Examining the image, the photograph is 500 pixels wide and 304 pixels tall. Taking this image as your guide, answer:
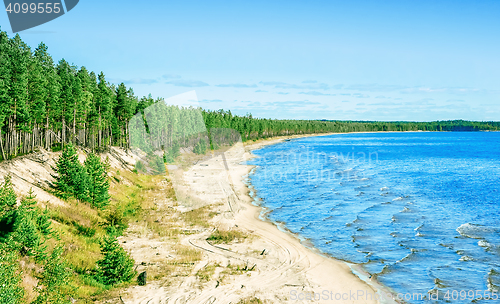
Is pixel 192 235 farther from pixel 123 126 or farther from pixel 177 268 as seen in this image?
pixel 123 126

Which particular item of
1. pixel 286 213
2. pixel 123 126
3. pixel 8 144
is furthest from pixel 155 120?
pixel 286 213

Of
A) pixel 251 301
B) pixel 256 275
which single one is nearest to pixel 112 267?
pixel 251 301

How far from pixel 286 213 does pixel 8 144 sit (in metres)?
43.8

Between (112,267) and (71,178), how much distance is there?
13993mm

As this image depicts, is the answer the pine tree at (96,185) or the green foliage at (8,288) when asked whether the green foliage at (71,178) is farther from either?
the green foliage at (8,288)

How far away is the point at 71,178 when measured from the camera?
1131 inches

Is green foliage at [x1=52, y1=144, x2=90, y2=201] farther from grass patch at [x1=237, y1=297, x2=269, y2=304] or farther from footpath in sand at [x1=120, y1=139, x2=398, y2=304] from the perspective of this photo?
grass patch at [x1=237, y1=297, x2=269, y2=304]

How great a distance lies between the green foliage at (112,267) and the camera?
17891mm

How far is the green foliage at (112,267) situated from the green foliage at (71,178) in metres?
12.6

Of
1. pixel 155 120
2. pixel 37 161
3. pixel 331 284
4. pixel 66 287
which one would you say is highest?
pixel 155 120

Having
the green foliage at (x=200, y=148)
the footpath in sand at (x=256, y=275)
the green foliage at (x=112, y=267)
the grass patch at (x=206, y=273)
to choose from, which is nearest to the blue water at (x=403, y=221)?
the footpath in sand at (x=256, y=275)

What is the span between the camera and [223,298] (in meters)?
17.8

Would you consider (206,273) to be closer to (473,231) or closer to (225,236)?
(225,236)

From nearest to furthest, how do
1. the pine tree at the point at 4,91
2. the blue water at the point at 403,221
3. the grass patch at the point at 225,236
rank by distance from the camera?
1. the blue water at the point at 403,221
2. the grass patch at the point at 225,236
3. the pine tree at the point at 4,91
